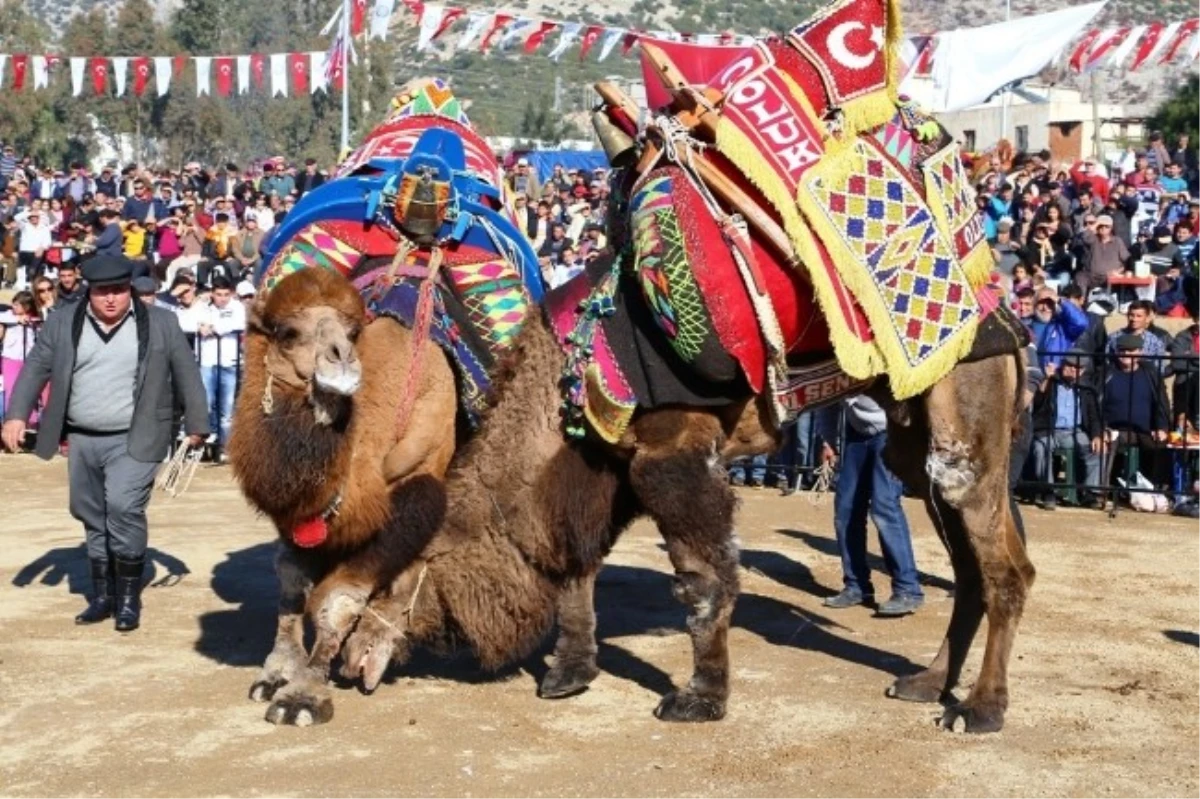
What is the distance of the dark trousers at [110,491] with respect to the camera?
8.77m

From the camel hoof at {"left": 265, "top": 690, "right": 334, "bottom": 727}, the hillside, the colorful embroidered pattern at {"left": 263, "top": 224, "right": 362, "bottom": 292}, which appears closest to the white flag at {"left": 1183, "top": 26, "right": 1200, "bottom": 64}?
the colorful embroidered pattern at {"left": 263, "top": 224, "right": 362, "bottom": 292}

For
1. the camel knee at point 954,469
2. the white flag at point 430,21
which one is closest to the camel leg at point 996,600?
the camel knee at point 954,469

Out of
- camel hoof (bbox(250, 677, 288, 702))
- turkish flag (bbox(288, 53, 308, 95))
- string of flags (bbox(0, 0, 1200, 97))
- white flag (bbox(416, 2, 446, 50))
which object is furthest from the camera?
turkish flag (bbox(288, 53, 308, 95))

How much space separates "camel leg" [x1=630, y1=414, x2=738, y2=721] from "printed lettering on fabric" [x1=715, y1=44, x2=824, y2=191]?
1.08 meters

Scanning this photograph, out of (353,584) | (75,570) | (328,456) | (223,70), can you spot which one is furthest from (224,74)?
(328,456)

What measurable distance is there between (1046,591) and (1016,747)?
10.8ft

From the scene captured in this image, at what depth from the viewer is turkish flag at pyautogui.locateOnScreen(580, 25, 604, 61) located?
25.2 meters

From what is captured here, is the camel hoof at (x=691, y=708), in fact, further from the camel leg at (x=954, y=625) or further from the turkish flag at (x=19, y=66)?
the turkish flag at (x=19, y=66)

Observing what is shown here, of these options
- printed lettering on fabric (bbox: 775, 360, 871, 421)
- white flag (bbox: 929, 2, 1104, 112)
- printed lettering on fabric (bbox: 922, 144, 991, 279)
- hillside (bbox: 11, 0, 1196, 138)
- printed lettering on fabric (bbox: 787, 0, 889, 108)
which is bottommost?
printed lettering on fabric (bbox: 775, 360, 871, 421)

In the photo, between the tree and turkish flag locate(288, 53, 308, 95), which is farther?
the tree

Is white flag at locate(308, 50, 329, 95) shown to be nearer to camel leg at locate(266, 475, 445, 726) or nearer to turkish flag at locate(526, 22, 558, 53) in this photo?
turkish flag at locate(526, 22, 558, 53)

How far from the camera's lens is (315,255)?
801cm

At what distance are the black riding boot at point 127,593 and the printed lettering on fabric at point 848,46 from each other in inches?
165

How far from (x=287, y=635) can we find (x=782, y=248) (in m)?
2.60
